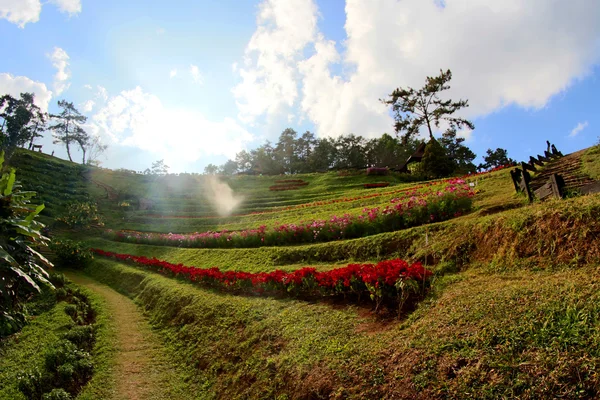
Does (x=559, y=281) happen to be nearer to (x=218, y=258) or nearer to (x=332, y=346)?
(x=332, y=346)

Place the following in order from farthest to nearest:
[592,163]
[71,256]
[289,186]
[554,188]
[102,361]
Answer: [289,186] → [71,256] → [592,163] → [554,188] → [102,361]

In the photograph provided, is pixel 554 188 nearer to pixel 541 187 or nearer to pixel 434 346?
pixel 541 187

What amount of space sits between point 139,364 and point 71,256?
13169 mm

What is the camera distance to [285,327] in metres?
6.01

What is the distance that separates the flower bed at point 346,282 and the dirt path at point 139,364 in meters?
2.32

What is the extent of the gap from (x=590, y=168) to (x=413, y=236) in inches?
322

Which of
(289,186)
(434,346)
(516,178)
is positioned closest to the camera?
(434,346)

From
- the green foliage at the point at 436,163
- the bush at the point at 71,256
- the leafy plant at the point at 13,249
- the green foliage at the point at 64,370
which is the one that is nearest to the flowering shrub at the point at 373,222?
the bush at the point at 71,256

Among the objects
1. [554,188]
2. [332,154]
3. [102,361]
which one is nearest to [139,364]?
[102,361]

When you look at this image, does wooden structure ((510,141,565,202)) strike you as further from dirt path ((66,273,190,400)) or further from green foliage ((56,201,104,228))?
green foliage ((56,201,104,228))

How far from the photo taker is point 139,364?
22.8ft

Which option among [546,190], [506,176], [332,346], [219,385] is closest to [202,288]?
[219,385]

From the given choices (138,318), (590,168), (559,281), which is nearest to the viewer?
(559,281)

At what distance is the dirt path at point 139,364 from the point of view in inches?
234
